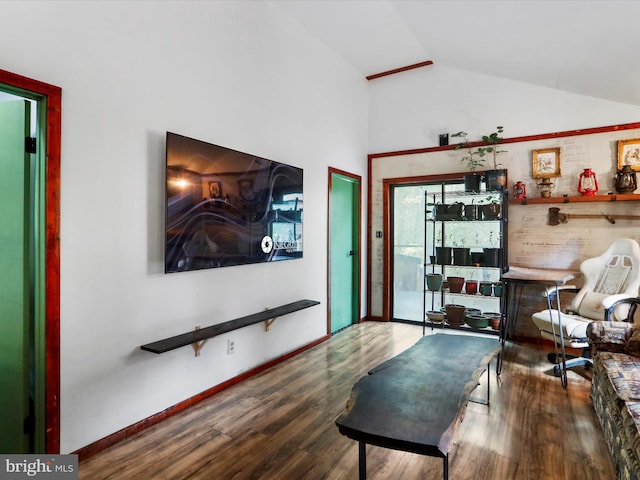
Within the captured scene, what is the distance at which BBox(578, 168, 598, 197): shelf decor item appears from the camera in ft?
12.9

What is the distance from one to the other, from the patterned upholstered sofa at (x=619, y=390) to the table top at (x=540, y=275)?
0.68 m

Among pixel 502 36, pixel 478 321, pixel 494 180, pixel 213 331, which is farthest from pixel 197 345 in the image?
pixel 502 36

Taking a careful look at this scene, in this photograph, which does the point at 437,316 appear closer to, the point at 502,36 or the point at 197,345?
the point at 197,345

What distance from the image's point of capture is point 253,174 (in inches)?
125

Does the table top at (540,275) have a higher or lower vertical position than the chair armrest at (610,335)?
higher

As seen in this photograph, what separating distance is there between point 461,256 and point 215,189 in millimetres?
2895

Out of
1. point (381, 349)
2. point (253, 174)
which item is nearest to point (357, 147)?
point (253, 174)

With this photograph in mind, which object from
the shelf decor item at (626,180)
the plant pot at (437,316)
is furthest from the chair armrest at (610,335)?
the shelf decor item at (626,180)

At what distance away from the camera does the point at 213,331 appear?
8.96ft

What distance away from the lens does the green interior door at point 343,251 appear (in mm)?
4746

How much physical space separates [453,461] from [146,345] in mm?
2009

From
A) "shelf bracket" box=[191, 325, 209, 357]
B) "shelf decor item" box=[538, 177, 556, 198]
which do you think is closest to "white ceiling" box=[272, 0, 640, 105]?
"shelf decor item" box=[538, 177, 556, 198]

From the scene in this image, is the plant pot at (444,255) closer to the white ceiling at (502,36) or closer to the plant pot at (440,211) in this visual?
the plant pot at (440,211)

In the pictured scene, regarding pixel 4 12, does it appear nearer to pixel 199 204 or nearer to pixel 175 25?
pixel 175 25
